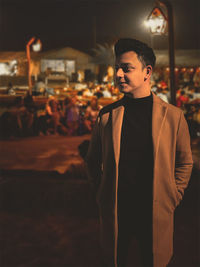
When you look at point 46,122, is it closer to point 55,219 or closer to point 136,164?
point 55,219

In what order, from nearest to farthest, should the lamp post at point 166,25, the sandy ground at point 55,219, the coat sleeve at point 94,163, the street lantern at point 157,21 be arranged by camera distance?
the coat sleeve at point 94,163, the sandy ground at point 55,219, the lamp post at point 166,25, the street lantern at point 157,21

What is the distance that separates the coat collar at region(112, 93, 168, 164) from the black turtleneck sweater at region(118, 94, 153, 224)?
0.06 m

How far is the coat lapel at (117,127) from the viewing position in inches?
83.7

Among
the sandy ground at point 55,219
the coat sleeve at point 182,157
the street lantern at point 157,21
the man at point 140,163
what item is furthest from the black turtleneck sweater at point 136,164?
the street lantern at point 157,21

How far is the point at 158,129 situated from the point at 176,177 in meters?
0.43

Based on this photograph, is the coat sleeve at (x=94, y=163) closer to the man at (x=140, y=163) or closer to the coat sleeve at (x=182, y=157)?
the man at (x=140, y=163)

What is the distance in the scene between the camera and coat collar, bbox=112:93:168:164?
2096 millimetres

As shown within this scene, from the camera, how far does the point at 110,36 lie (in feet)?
87.8

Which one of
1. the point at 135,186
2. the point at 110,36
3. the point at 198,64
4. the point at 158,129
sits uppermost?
the point at 110,36

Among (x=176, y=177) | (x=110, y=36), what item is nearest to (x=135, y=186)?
(x=176, y=177)

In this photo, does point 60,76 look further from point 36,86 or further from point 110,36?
point 110,36

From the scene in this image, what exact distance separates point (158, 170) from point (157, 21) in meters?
5.40

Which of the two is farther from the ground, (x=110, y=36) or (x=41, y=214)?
(x=110, y=36)

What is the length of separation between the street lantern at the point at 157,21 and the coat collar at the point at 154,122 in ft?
16.5
